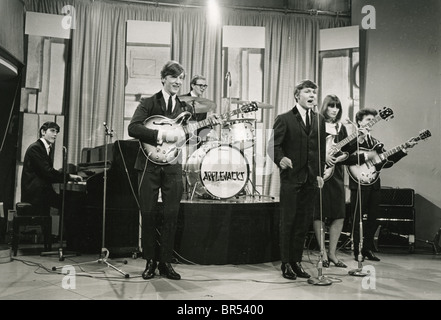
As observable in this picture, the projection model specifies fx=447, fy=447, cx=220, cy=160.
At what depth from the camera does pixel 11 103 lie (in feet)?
23.0

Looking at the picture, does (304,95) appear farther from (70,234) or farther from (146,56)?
(146,56)

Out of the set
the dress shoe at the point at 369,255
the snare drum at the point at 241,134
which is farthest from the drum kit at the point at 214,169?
the dress shoe at the point at 369,255

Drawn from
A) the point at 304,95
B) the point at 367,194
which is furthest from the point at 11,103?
the point at 367,194

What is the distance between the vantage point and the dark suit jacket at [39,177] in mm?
Answer: 5484

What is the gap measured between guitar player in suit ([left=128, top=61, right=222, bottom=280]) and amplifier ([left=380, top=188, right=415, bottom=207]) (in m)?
3.32

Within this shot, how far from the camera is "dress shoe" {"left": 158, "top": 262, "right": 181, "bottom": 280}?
156 inches

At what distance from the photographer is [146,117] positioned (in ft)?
13.1

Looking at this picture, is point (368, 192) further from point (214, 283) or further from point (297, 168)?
point (214, 283)

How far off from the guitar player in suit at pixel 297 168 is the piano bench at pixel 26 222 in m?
3.05

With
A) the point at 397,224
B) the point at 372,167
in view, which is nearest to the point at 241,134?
the point at 372,167

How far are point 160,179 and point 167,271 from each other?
83 cm

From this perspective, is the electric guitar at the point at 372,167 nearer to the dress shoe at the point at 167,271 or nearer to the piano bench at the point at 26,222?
the dress shoe at the point at 167,271

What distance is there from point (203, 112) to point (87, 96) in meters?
2.69

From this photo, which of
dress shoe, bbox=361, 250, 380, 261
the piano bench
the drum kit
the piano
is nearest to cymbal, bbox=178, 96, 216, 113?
the drum kit
